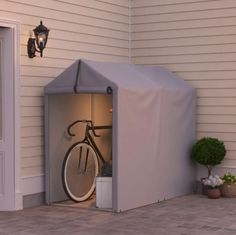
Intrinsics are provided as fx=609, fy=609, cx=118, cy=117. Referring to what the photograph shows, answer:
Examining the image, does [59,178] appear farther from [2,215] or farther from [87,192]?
[2,215]

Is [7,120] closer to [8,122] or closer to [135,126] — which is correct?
[8,122]

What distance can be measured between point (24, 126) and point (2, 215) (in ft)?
3.81

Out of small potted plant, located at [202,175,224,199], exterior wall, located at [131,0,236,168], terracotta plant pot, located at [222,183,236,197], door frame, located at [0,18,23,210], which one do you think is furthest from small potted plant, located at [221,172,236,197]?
door frame, located at [0,18,23,210]

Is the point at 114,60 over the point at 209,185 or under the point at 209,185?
over

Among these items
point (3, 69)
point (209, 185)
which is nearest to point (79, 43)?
point (3, 69)

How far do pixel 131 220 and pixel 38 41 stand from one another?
8.34 ft

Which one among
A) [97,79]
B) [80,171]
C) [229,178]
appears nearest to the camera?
[97,79]

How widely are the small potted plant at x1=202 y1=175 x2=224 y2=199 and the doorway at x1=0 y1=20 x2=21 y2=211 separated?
2728 mm

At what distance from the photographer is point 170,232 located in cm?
648

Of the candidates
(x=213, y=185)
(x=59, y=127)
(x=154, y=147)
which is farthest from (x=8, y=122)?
(x=213, y=185)

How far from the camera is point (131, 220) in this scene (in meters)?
7.06

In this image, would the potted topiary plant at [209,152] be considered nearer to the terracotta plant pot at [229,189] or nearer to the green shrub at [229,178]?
the green shrub at [229,178]

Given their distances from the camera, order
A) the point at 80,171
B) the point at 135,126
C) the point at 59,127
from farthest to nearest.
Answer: the point at 80,171 → the point at 59,127 → the point at 135,126

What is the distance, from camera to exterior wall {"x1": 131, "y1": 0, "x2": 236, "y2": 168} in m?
8.98
